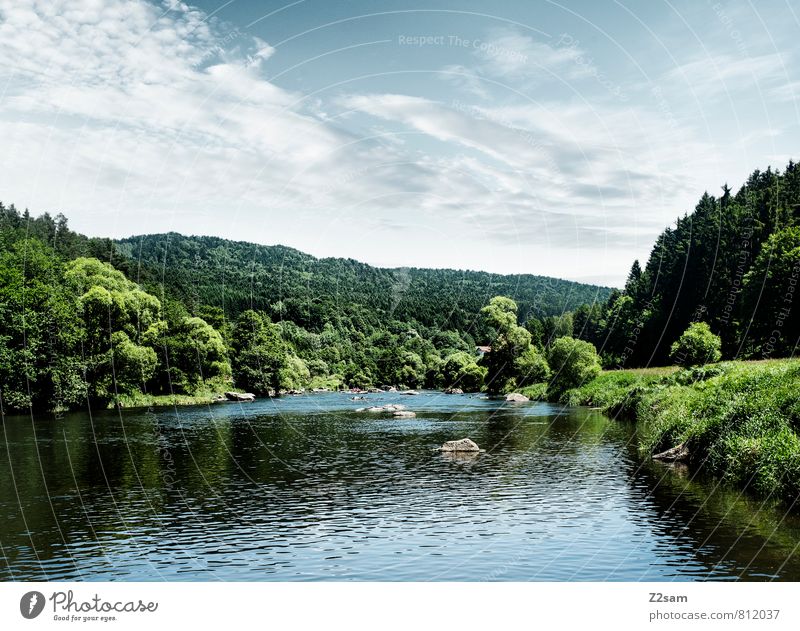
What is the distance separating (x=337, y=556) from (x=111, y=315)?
84.3 meters

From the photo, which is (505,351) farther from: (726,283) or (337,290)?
(337,290)

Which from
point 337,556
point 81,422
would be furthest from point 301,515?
point 81,422

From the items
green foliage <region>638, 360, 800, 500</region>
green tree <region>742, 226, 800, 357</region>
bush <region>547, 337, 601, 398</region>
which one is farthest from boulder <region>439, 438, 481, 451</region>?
bush <region>547, 337, 601, 398</region>

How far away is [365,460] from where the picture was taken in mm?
44938

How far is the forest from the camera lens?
8138cm

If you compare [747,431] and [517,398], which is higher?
[747,431]

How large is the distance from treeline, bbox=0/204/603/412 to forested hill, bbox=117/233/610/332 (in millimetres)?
482

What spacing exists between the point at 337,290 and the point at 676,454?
13814 cm

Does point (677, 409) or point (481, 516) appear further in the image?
point (677, 409)

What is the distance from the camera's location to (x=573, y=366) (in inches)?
3723

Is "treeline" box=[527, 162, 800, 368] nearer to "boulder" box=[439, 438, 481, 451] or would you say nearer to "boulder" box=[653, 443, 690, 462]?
"boulder" box=[653, 443, 690, 462]

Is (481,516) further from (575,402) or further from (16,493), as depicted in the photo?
(575,402)

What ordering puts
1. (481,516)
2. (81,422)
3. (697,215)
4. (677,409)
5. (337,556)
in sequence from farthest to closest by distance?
(697,215)
(81,422)
(677,409)
(481,516)
(337,556)

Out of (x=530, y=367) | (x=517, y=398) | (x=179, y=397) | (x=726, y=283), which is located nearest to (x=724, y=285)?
(x=726, y=283)
